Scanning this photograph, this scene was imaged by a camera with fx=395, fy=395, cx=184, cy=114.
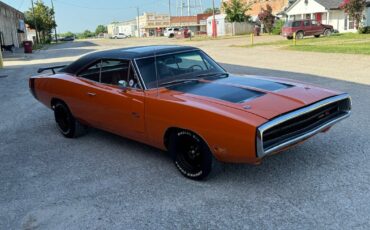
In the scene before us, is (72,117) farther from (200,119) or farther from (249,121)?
(249,121)

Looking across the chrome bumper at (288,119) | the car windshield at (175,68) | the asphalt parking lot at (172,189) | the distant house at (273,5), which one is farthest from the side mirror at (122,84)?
the distant house at (273,5)

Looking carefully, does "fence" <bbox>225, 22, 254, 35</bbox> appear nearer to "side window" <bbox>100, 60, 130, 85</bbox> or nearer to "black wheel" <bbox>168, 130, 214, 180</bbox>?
"side window" <bbox>100, 60, 130, 85</bbox>

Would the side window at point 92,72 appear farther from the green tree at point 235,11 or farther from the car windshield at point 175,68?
the green tree at point 235,11

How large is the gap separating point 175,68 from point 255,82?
3.49 ft

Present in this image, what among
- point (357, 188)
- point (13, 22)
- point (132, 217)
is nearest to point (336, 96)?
point (357, 188)

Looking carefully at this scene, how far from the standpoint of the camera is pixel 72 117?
20.3 ft

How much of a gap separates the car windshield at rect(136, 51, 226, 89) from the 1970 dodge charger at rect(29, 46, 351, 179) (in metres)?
0.01

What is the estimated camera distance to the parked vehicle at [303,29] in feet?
114

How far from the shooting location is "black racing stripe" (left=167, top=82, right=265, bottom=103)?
13.9 feet

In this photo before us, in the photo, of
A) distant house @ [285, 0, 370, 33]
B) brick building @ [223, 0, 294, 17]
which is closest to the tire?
distant house @ [285, 0, 370, 33]

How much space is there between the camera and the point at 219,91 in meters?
4.47

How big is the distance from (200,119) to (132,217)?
1.16m

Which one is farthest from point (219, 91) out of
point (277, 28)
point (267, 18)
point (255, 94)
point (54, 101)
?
point (267, 18)

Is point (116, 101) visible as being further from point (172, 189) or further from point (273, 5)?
point (273, 5)
